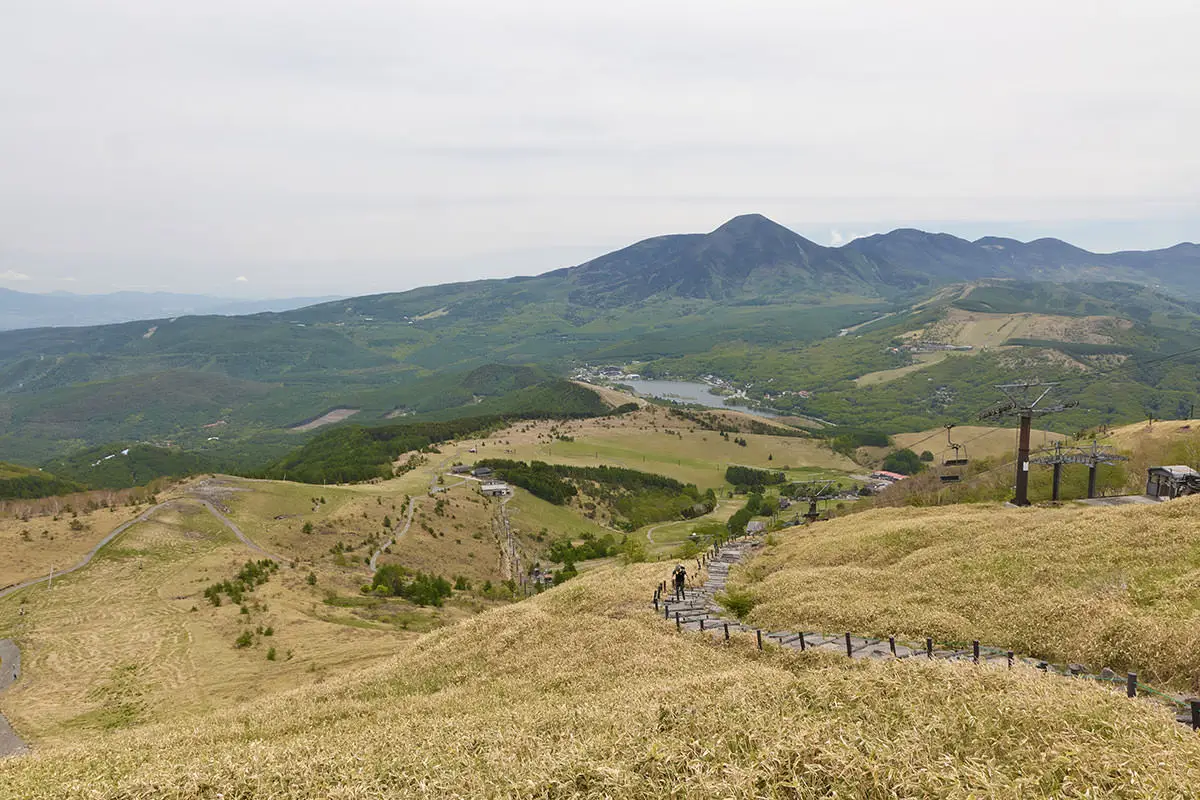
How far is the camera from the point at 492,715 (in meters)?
18.6

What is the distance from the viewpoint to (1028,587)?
26359mm

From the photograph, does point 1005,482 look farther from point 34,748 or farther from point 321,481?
point 321,481

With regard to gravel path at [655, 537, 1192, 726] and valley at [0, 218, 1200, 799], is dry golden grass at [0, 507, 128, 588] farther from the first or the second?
gravel path at [655, 537, 1192, 726]

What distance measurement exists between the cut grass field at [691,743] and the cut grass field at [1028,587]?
6253 millimetres

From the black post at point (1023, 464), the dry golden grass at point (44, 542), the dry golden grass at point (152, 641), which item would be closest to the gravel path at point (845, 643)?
the dry golden grass at point (152, 641)

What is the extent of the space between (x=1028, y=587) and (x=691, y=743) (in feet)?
71.2

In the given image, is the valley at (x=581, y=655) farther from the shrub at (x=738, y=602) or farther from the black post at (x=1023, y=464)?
the black post at (x=1023, y=464)

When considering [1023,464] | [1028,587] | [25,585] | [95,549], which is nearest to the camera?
[1028,587]

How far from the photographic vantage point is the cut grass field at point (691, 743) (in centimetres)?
1038

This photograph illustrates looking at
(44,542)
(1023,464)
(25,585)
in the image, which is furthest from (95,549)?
(1023,464)

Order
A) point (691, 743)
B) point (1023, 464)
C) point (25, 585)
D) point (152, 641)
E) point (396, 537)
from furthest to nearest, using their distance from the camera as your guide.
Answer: point (396, 537) → point (1023, 464) → point (25, 585) → point (152, 641) → point (691, 743)

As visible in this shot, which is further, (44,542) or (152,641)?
(44,542)

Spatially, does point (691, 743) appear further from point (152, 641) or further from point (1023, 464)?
point (1023, 464)

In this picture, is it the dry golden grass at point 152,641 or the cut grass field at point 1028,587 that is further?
the dry golden grass at point 152,641
